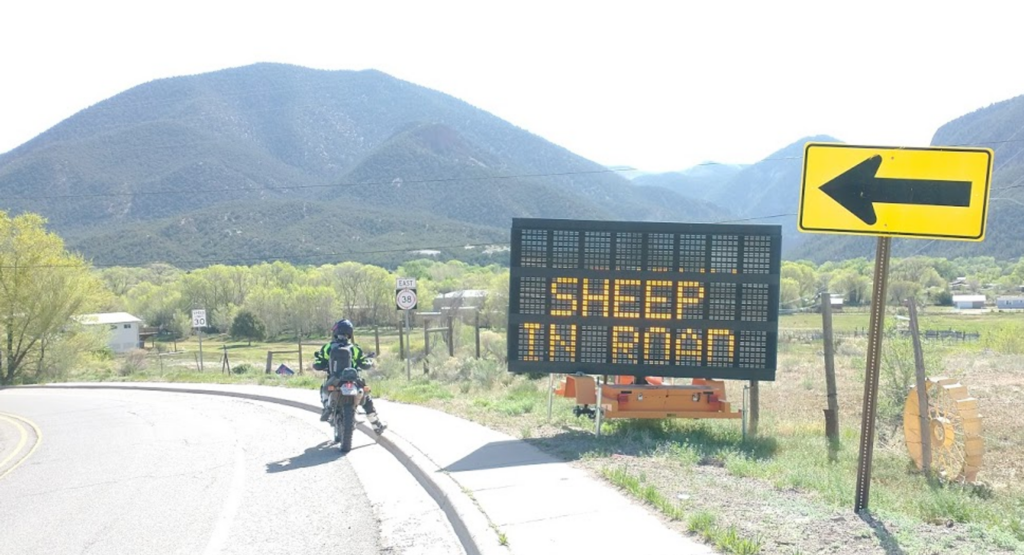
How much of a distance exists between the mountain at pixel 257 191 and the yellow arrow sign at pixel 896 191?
86.9 meters

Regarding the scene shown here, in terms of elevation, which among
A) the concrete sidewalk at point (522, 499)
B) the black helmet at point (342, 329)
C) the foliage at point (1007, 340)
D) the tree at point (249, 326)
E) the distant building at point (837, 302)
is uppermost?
the black helmet at point (342, 329)

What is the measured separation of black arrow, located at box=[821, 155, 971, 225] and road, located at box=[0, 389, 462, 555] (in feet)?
13.0

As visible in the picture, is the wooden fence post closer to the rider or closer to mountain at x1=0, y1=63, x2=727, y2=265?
the rider

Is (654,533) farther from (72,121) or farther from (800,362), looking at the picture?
(72,121)

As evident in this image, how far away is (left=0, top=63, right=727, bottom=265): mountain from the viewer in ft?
387

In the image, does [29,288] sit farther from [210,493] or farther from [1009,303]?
[1009,303]

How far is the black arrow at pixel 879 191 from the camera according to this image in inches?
248

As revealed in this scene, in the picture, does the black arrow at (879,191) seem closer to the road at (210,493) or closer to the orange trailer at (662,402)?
the road at (210,493)

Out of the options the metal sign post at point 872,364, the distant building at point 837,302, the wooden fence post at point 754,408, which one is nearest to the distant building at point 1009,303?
the distant building at point 837,302

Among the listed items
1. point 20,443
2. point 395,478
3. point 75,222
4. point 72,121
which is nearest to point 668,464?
point 395,478

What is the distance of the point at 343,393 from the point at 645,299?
401 cm

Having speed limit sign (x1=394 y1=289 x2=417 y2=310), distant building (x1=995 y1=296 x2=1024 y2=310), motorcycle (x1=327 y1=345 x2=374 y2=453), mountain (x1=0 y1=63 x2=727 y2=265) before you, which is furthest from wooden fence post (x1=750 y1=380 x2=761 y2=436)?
mountain (x1=0 y1=63 x2=727 y2=265)

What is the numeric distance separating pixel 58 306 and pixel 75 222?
89.7m

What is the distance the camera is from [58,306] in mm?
42812
